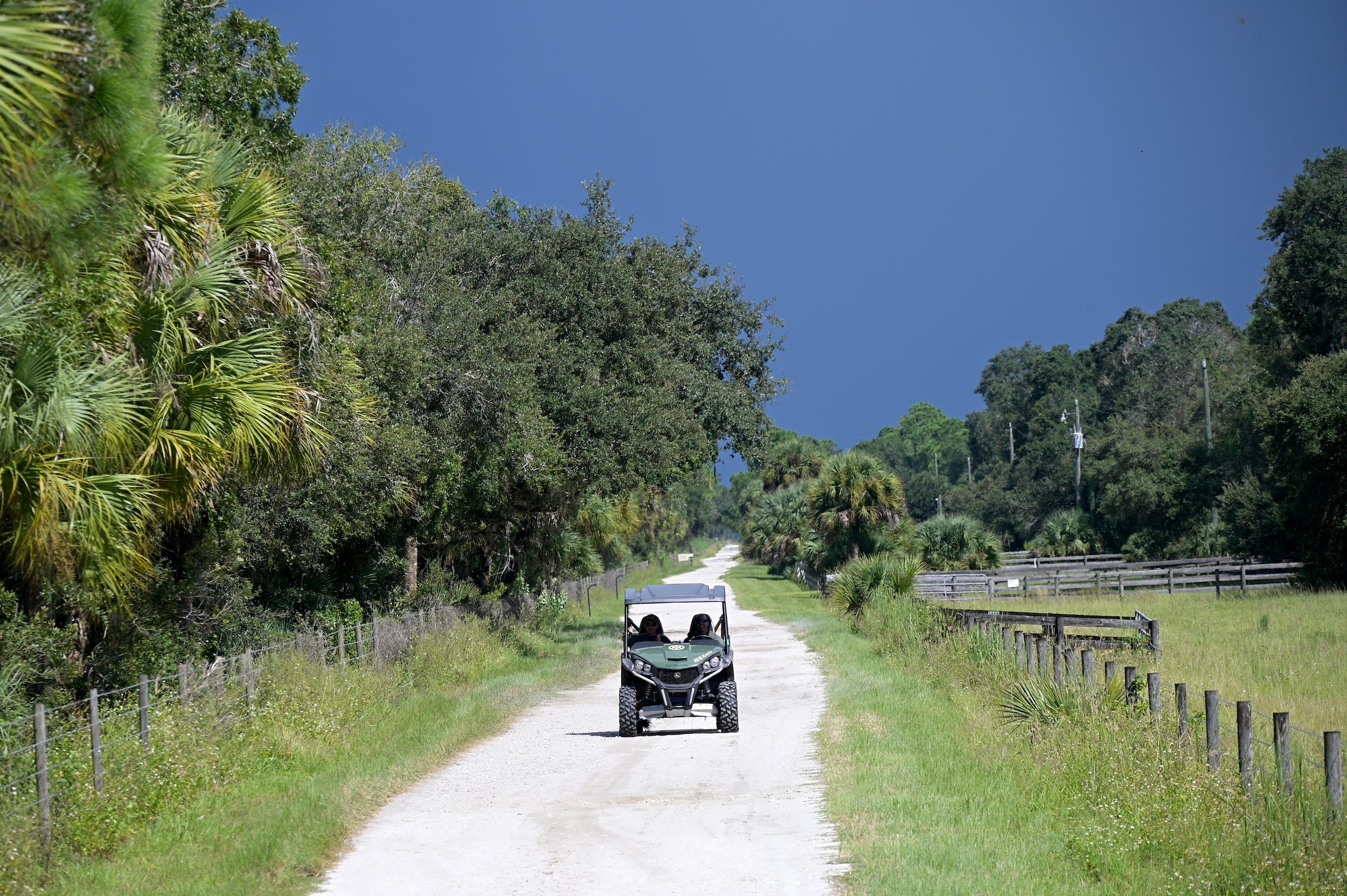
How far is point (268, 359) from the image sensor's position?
12531 millimetres

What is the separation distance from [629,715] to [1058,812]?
673 cm

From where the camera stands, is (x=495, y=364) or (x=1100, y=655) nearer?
(x=1100, y=655)

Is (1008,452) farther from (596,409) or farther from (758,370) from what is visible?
(596,409)

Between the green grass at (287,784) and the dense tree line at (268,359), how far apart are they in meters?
1.85

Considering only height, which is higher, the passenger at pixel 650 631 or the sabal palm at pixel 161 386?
the sabal palm at pixel 161 386

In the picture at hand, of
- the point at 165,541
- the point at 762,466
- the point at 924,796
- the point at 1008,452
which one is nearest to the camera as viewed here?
the point at 924,796

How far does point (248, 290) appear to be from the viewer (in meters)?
13.1

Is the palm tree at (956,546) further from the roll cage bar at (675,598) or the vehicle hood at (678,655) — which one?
the vehicle hood at (678,655)

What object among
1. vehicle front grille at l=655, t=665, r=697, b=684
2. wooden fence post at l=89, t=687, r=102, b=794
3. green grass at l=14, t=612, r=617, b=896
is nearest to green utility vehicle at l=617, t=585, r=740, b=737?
vehicle front grille at l=655, t=665, r=697, b=684

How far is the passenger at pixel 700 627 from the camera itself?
1622 centimetres

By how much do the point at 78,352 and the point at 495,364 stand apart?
13.8 metres

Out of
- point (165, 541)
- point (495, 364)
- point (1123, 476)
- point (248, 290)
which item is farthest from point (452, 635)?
point (1123, 476)

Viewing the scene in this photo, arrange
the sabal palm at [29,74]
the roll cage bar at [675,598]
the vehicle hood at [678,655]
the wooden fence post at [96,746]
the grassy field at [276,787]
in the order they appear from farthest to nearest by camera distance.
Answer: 1. the roll cage bar at [675,598]
2. the vehicle hood at [678,655]
3. the wooden fence post at [96,746]
4. the grassy field at [276,787]
5. the sabal palm at [29,74]

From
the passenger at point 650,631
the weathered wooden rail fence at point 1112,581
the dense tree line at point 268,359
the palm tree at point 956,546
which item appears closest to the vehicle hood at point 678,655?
the passenger at point 650,631
